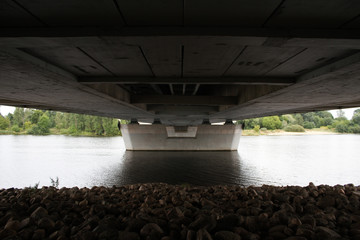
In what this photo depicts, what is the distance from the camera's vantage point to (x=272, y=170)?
74.9 ft

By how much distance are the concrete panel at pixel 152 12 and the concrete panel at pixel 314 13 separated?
1.23 metres

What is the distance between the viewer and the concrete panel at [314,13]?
8.04ft

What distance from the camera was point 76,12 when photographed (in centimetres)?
264

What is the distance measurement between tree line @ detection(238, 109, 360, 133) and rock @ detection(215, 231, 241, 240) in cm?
9329

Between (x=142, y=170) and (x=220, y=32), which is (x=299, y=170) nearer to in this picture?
(x=142, y=170)

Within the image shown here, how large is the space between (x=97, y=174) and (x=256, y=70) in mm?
19336

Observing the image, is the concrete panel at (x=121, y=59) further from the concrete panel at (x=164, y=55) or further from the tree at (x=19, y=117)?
the tree at (x=19, y=117)

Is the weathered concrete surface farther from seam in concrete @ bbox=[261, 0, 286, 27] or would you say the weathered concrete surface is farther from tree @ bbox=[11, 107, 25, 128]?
tree @ bbox=[11, 107, 25, 128]

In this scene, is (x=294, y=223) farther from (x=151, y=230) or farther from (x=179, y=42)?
(x=179, y=42)

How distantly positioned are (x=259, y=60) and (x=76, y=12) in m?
3.37

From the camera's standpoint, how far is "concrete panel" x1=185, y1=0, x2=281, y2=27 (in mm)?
2506

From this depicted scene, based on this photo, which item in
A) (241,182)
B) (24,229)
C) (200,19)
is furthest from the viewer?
(241,182)

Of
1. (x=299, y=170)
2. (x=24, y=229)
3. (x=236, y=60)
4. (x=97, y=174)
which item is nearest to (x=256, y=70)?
(x=236, y=60)

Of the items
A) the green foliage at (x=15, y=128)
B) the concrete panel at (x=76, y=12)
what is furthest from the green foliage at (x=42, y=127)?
the concrete panel at (x=76, y=12)
